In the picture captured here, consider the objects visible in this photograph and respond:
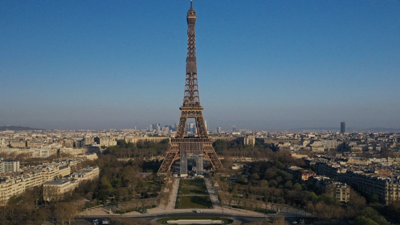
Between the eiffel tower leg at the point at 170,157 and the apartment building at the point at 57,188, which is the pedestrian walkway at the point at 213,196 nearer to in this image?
the eiffel tower leg at the point at 170,157

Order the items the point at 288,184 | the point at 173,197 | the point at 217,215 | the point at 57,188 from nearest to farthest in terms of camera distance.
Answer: the point at 217,215 < the point at 57,188 < the point at 173,197 < the point at 288,184

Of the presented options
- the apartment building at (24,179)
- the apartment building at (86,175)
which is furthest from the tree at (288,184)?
the apartment building at (24,179)

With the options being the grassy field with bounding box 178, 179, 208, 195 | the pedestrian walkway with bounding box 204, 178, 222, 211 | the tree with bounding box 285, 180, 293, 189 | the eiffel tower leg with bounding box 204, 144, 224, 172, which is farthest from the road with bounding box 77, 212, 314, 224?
the eiffel tower leg with bounding box 204, 144, 224, 172

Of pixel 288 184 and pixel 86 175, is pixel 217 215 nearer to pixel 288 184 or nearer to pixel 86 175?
pixel 288 184

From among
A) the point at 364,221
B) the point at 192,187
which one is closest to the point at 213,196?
the point at 192,187

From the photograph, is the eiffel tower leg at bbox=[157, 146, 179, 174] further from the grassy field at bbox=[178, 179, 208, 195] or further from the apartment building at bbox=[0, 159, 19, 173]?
the apartment building at bbox=[0, 159, 19, 173]

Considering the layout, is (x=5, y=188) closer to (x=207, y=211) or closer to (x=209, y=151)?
(x=207, y=211)
